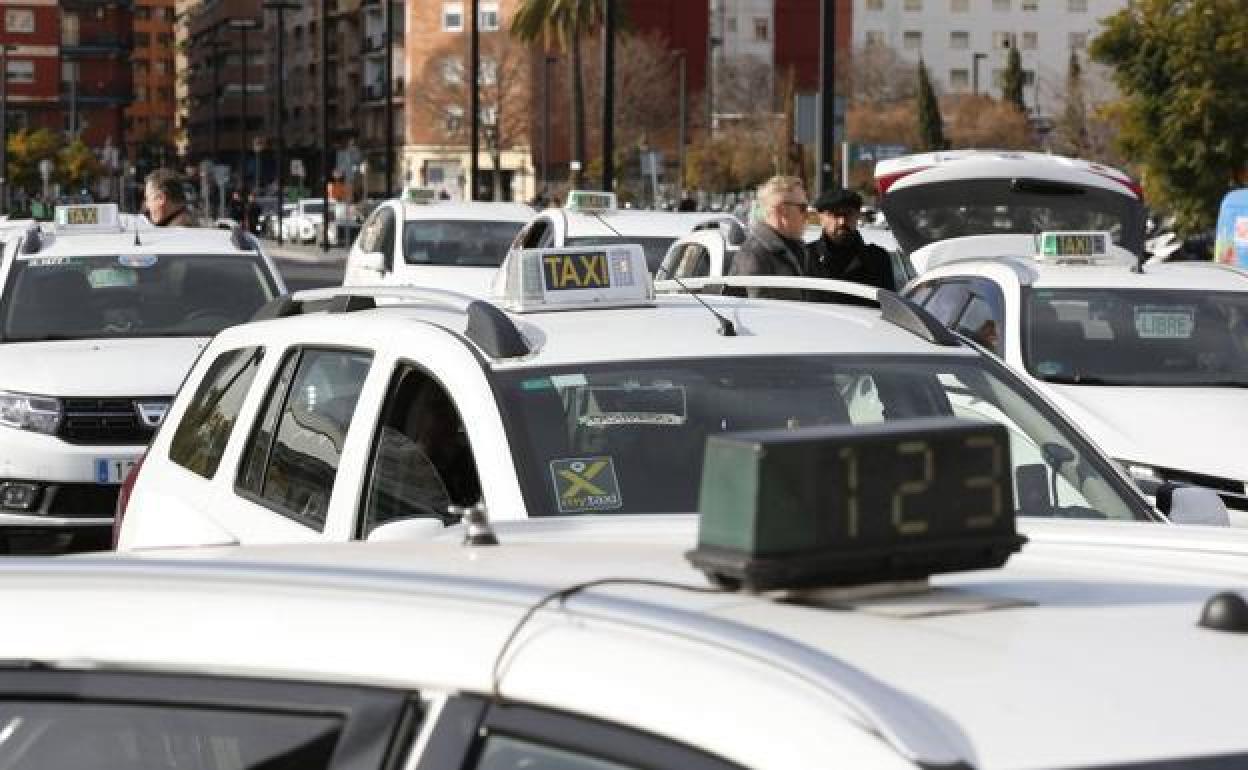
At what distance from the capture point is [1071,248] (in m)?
13.0

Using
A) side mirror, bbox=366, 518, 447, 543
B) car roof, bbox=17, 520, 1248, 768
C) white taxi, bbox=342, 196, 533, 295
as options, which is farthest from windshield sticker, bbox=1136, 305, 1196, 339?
white taxi, bbox=342, 196, 533, 295

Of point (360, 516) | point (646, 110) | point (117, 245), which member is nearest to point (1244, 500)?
point (360, 516)

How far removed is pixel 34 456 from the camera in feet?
40.2

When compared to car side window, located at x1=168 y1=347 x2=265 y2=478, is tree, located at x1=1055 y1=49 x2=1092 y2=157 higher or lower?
higher

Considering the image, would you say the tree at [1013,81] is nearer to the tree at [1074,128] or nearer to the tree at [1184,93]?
the tree at [1074,128]

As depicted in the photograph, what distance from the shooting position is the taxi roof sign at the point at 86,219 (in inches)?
602

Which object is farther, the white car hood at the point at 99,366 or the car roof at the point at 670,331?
the white car hood at the point at 99,366

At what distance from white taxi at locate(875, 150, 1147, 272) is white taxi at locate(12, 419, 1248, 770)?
16696 millimetres

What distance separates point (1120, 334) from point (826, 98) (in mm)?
13396

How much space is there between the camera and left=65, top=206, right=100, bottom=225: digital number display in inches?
604

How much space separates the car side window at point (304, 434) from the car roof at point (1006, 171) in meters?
13.1

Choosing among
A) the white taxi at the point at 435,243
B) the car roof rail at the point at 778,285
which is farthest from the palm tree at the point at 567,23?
the car roof rail at the point at 778,285

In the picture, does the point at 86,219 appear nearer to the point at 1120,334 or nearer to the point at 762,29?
the point at 1120,334

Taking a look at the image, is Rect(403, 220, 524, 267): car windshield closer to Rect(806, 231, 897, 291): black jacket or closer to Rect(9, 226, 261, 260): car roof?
Rect(9, 226, 261, 260): car roof
